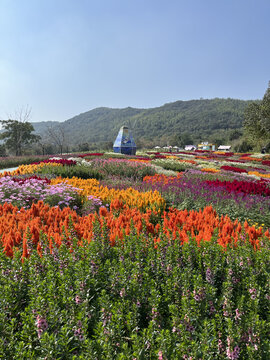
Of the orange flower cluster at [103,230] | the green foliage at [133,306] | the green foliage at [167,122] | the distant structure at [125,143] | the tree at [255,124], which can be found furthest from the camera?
the green foliage at [167,122]

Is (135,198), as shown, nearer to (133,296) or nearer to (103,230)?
(103,230)

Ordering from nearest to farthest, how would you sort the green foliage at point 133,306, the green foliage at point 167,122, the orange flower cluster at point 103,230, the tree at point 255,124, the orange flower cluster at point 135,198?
the green foliage at point 133,306 → the orange flower cluster at point 103,230 → the orange flower cluster at point 135,198 → the tree at point 255,124 → the green foliage at point 167,122

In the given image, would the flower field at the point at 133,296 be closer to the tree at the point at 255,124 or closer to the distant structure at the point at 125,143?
the distant structure at the point at 125,143

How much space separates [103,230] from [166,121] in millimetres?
148928

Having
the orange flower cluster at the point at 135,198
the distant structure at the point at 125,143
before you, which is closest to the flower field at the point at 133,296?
the orange flower cluster at the point at 135,198

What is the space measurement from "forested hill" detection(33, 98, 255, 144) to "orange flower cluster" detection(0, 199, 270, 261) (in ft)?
311

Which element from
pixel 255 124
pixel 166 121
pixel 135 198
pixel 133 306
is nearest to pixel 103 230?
pixel 133 306

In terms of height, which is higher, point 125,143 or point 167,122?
point 167,122

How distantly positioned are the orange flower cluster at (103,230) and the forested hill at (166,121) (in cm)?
9473

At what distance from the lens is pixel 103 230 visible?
3332 mm

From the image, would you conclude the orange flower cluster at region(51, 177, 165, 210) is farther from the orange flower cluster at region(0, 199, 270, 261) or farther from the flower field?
the flower field

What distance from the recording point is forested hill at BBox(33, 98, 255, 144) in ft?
404

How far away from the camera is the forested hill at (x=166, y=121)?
4852 inches

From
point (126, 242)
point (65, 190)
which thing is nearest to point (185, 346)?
point (126, 242)
